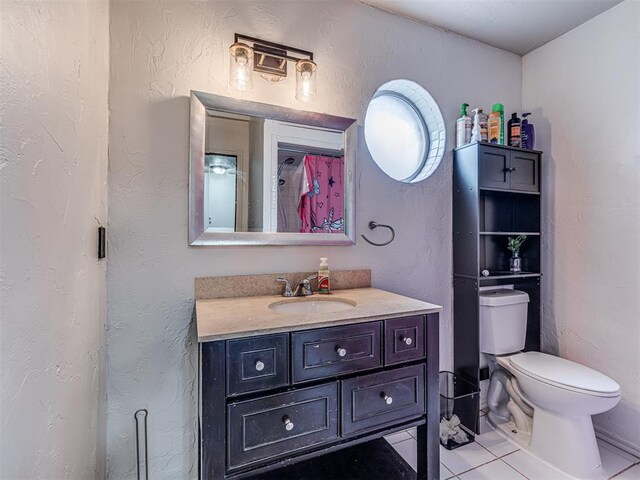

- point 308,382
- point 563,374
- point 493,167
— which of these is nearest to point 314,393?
point 308,382

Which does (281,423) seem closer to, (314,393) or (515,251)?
(314,393)

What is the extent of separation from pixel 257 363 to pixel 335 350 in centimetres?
27

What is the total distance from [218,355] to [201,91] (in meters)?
1.11

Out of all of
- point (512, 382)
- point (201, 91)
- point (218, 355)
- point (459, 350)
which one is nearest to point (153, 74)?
point (201, 91)

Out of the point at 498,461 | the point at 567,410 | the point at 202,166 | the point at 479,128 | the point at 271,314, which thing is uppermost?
the point at 479,128

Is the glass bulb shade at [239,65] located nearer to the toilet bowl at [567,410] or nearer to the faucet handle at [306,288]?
the faucet handle at [306,288]

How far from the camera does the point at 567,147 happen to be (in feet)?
6.40

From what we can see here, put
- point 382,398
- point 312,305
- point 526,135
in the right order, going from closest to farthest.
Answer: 1. point 382,398
2. point 312,305
3. point 526,135

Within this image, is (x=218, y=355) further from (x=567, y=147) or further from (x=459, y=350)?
(x=567, y=147)

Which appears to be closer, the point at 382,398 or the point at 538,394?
the point at 382,398

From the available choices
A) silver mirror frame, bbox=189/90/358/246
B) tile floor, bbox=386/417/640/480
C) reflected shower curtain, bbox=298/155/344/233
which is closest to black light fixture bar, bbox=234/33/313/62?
→ silver mirror frame, bbox=189/90/358/246

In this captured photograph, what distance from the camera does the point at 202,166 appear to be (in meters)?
1.40

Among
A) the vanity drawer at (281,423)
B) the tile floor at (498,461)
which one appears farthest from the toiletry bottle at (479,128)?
the tile floor at (498,461)

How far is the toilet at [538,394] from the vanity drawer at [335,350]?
100 cm
